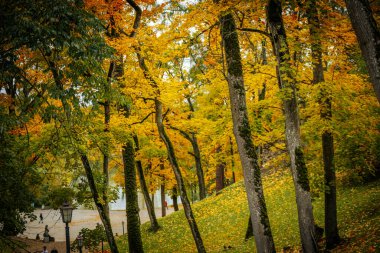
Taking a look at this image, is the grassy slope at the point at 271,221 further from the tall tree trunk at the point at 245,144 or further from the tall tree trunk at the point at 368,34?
the tall tree trunk at the point at 368,34

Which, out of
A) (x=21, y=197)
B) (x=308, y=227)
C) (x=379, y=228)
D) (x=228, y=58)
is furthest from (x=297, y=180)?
(x=21, y=197)

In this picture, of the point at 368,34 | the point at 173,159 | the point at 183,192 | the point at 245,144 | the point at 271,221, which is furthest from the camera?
the point at 271,221

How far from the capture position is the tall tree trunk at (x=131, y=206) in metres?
14.2

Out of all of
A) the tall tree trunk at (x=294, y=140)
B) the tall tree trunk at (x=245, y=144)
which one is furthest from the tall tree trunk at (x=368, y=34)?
the tall tree trunk at (x=245, y=144)

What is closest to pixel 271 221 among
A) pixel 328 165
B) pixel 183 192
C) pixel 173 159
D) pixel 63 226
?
pixel 183 192

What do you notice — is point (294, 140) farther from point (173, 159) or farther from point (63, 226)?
point (63, 226)

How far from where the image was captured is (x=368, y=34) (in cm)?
460

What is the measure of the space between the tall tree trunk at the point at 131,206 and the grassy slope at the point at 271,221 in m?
1.93

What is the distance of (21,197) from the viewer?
8789mm

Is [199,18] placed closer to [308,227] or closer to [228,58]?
[228,58]

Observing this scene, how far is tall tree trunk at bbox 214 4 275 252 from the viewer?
743 centimetres

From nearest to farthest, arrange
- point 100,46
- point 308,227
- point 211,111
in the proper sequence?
point 100,46
point 308,227
point 211,111

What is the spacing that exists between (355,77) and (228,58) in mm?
4538

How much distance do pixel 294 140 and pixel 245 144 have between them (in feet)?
4.17
